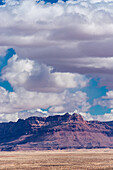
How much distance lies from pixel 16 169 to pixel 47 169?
13.1 metres

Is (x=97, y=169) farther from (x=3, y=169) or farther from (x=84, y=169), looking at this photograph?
(x=3, y=169)

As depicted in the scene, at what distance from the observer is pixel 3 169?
553 feet

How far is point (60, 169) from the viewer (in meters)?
163

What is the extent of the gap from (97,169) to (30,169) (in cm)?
2771

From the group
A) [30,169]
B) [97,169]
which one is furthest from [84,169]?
[30,169]

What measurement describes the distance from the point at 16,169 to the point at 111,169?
3886 cm

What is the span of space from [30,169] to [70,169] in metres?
17.4

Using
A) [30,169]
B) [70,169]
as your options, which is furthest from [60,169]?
[30,169]

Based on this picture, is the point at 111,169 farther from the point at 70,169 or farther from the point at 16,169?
the point at 16,169

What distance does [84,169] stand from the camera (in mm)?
163500

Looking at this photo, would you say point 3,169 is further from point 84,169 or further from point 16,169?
point 84,169

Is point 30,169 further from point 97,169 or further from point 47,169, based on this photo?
point 97,169

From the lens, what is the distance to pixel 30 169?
559ft

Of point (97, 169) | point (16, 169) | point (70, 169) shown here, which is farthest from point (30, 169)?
point (97, 169)
